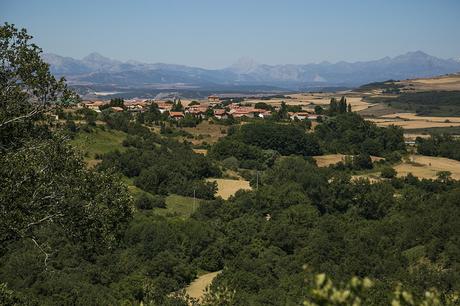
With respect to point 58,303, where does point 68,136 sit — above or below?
above

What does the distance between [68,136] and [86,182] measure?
112 cm

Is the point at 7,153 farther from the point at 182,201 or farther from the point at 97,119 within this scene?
the point at 97,119

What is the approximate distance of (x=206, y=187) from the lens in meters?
54.8

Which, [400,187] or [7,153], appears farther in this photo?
[400,187]

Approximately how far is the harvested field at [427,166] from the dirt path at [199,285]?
36996 millimetres

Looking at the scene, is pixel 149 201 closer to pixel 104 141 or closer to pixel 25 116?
pixel 104 141

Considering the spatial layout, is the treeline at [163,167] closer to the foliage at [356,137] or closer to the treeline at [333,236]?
the treeline at [333,236]

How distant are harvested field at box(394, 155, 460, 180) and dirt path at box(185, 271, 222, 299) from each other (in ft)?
121

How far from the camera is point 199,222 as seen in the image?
40.6 meters

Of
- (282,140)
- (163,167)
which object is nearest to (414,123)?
(282,140)

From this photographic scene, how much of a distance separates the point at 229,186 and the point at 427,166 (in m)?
26.5

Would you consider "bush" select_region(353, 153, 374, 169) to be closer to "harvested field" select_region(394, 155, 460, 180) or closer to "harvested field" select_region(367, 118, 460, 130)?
"harvested field" select_region(394, 155, 460, 180)

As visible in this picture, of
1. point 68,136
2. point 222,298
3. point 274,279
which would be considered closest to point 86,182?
point 68,136

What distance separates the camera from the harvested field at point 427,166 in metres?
65.0
